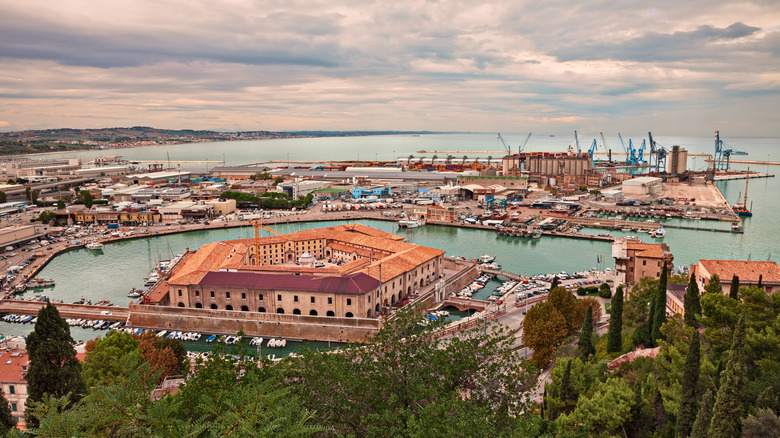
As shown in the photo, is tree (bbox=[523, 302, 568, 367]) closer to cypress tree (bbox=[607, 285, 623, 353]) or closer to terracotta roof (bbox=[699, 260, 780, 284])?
cypress tree (bbox=[607, 285, 623, 353])

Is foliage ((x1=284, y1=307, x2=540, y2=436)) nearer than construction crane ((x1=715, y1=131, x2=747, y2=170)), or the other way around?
foliage ((x1=284, y1=307, x2=540, y2=436))

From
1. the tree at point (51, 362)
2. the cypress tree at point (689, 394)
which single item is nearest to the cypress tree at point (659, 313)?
the cypress tree at point (689, 394)

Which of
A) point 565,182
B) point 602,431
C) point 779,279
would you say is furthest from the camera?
point 565,182

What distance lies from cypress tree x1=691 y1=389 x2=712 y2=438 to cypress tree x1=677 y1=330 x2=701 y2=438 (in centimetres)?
45

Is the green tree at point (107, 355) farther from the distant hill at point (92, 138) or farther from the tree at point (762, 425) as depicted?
the distant hill at point (92, 138)

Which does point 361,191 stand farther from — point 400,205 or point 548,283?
point 548,283

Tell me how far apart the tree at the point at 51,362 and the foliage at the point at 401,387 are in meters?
3.73

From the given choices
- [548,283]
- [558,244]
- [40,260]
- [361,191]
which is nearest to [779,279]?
[548,283]

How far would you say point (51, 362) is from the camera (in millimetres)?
7758

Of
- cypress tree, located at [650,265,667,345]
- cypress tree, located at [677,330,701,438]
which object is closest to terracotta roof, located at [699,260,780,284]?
cypress tree, located at [650,265,667,345]

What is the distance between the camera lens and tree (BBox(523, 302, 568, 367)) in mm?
12625

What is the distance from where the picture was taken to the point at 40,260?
2572cm

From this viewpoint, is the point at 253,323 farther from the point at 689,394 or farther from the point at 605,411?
the point at 689,394

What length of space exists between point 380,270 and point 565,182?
137 feet
